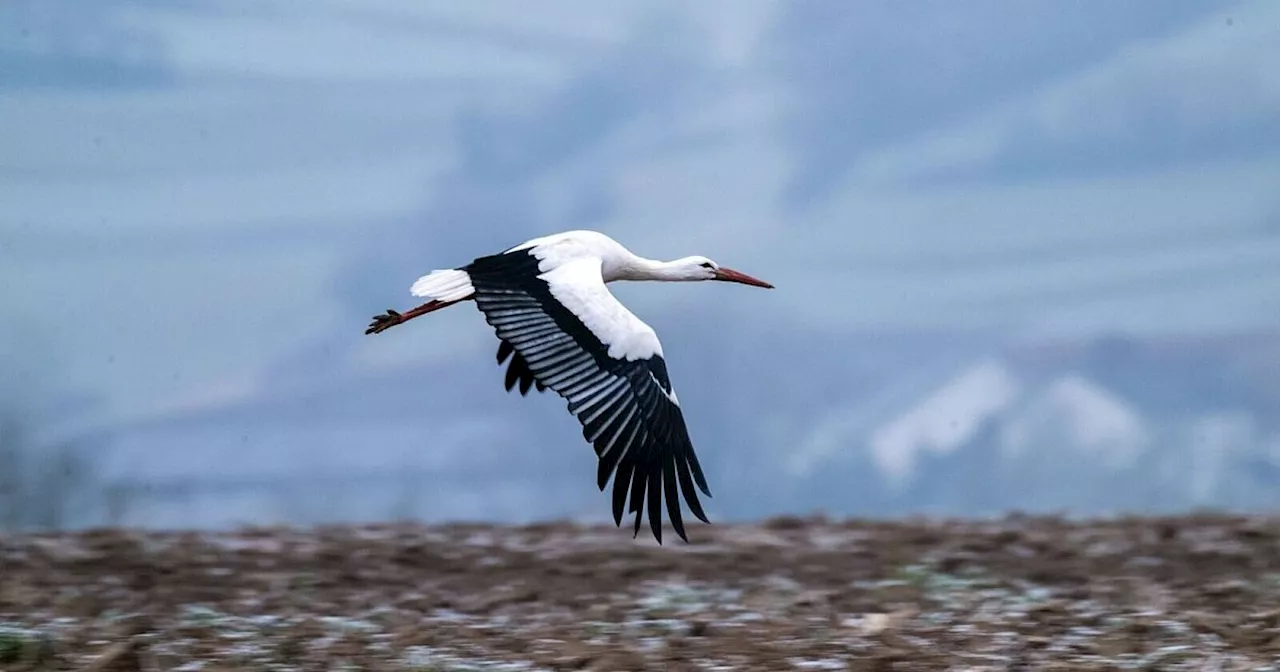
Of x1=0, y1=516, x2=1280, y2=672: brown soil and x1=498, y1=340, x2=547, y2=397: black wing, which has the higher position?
x1=498, y1=340, x2=547, y2=397: black wing

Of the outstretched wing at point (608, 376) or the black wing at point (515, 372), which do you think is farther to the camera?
the black wing at point (515, 372)

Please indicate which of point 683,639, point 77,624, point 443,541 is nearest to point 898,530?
point 443,541

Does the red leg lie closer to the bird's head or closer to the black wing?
the black wing

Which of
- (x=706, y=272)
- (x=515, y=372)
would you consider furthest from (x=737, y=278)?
(x=515, y=372)

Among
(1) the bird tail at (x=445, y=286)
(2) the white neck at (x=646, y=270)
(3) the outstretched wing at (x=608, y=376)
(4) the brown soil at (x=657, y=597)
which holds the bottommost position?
(4) the brown soil at (x=657, y=597)

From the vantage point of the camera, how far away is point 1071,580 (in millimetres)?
9242

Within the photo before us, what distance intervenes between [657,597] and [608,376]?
211 cm

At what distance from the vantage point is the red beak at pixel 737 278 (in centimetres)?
870

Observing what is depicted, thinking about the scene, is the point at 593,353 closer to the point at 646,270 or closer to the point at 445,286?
the point at 445,286

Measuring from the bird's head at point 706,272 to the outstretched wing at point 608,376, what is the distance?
1.24 metres

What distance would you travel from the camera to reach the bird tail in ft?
24.7

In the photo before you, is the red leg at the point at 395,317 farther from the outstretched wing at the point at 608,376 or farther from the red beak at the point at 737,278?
the red beak at the point at 737,278

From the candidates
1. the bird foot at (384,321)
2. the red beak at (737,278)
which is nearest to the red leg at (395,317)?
the bird foot at (384,321)

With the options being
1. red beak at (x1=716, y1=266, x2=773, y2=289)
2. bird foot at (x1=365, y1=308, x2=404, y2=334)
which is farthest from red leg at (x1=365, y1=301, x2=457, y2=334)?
red beak at (x1=716, y1=266, x2=773, y2=289)
